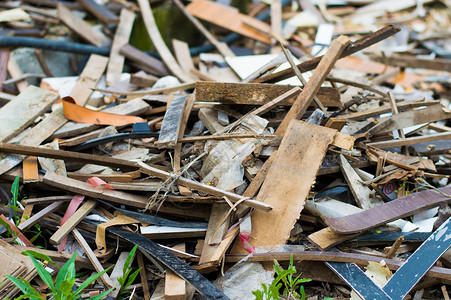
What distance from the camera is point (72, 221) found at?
8.62 feet

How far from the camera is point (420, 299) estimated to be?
95.5 inches

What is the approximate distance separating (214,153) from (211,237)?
1.98 feet

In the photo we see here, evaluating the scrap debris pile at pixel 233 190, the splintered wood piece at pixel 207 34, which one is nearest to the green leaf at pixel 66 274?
the scrap debris pile at pixel 233 190

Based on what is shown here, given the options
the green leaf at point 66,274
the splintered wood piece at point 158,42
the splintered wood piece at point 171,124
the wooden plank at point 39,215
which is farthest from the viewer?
the splintered wood piece at point 158,42

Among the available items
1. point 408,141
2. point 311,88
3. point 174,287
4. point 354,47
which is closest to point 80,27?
point 311,88

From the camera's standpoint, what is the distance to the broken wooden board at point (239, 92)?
119 inches

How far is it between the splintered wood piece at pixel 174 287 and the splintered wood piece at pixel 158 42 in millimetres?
2685

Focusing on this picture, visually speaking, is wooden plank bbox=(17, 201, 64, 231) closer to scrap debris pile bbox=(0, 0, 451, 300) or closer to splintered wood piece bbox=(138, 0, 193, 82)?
scrap debris pile bbox=(0, 0, 451, 300)

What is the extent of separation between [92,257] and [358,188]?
74.0 inches

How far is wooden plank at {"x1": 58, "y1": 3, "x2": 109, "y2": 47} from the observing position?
5223 millimetres

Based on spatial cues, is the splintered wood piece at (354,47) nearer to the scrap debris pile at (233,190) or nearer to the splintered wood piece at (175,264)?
the scrap debris pile at (233,190)

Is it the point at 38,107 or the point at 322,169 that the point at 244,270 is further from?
the point at 38,107

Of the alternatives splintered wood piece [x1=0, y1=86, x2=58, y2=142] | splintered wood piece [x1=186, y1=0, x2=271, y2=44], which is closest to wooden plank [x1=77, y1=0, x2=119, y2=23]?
splintered wood piece [x1=186, y1=0, x2=271, y2=44]

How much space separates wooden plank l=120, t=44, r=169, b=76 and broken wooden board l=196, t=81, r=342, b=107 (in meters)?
2.05
